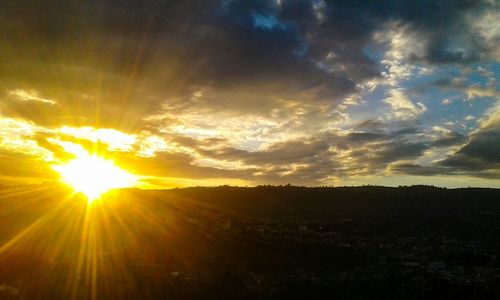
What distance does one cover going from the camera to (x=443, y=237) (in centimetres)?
4641

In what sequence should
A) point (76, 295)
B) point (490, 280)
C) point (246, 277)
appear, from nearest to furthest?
1. point (76, 295)
2. point (246, 277)
3. point (490, 280)

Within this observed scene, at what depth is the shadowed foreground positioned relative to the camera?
23766 millimetres

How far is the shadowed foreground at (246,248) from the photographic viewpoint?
23.8m

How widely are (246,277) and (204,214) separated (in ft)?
107

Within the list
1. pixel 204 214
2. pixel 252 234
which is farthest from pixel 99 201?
pixel 252 234

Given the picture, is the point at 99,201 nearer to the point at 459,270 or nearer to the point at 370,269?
the point at 370,269

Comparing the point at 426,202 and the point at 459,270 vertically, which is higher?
the point at 426,202

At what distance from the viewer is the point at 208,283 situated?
24297mm

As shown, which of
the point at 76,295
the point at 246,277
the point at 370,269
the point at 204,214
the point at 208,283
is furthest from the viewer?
the point at 204,214

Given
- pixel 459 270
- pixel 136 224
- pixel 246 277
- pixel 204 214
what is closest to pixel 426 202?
pixel 204 214

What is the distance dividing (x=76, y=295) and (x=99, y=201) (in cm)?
4176

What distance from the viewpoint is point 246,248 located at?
123ft

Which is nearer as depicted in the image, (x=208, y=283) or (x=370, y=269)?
(x=208, y=283)

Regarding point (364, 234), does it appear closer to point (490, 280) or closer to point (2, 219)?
point (490, 280)
